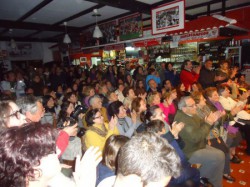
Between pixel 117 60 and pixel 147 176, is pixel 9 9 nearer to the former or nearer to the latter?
pixel 147 176

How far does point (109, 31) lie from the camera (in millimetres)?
6734

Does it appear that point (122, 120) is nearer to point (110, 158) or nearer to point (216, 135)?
point (110, 158)

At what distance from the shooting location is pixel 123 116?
10.1 feet

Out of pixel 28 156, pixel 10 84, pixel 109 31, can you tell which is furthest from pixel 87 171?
pixel 109 31

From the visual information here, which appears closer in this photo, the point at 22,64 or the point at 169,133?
the point at 169,133

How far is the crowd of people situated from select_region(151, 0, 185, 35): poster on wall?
1144mm

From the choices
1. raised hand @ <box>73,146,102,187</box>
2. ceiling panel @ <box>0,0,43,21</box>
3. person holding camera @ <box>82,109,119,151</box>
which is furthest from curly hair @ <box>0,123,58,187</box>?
ceiling panel @ <box>0,0,43,21</box>

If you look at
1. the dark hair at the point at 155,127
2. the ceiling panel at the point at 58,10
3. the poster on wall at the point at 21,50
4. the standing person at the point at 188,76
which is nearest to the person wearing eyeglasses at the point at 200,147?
the dark hair at the point at 155,127

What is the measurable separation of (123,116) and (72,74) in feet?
19.5

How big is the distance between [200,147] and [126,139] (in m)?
1.44

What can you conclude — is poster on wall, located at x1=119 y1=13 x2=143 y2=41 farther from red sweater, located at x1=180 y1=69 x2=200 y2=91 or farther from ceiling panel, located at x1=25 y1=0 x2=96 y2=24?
red sweater, located at x1=180 y1=69 x2=200 y2=91

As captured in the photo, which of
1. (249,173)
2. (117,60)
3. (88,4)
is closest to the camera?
(249,173)

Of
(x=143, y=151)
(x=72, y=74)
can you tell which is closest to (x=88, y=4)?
(x=72, y=74)

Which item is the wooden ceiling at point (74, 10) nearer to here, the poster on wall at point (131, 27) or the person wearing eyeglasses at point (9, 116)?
the poster on wall at point (131, 27)
